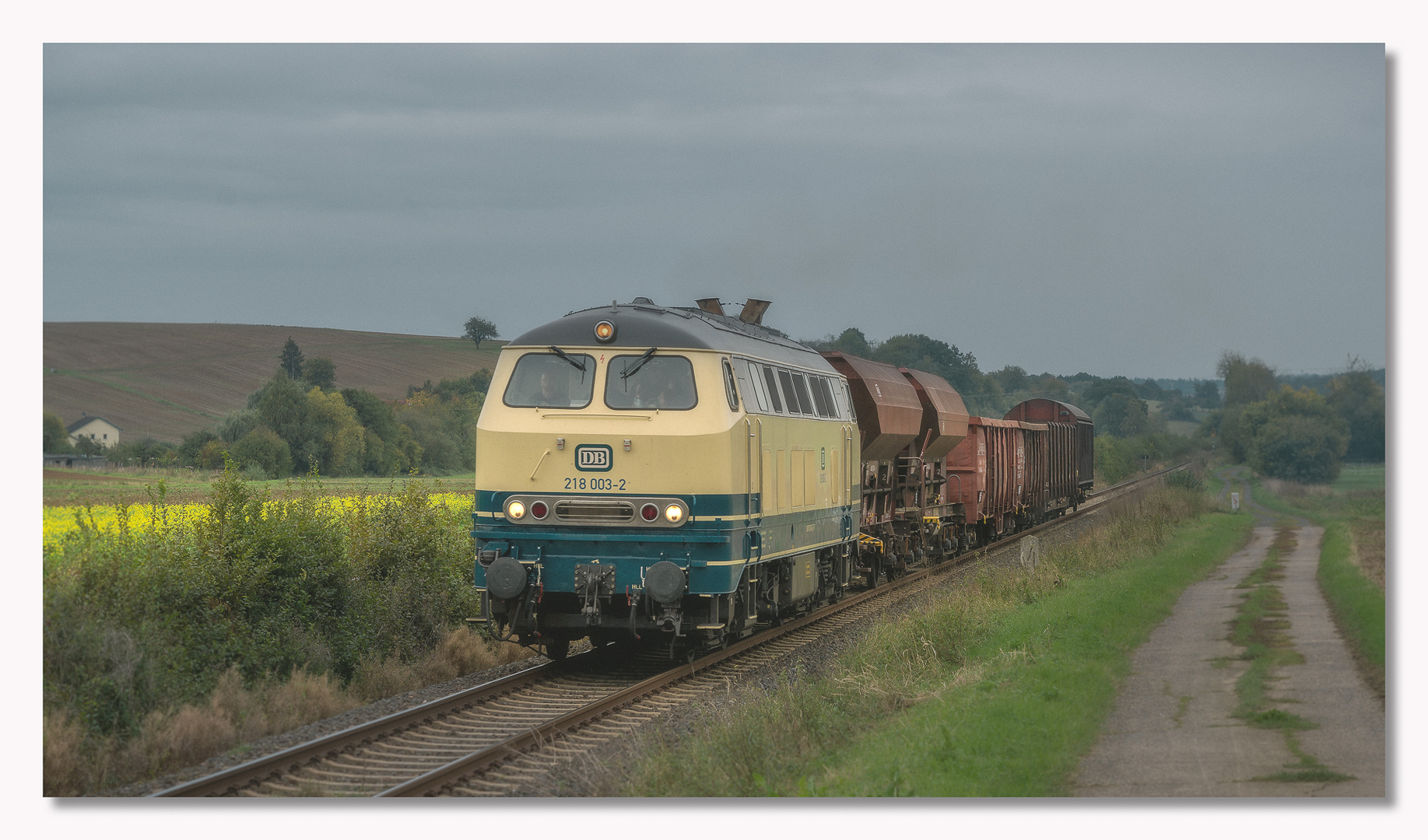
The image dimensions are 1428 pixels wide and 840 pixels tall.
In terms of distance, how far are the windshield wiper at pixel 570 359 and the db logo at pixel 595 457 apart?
86 centimetres

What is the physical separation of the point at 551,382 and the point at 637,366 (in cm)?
95

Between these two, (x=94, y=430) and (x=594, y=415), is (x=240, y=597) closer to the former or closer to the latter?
(x=94, y=430)

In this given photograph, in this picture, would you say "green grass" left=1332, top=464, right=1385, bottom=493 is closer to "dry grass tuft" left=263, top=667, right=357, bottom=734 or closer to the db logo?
the db logo

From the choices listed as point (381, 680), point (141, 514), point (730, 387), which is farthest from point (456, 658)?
point (730, 387)

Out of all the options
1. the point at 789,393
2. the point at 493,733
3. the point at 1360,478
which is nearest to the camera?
the point at 1360,478

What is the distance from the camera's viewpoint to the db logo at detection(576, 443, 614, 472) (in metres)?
12.2

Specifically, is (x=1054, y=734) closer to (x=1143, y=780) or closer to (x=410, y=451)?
(x=1143, y=780)

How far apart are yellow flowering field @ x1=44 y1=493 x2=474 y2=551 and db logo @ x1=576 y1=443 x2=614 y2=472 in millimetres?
4039

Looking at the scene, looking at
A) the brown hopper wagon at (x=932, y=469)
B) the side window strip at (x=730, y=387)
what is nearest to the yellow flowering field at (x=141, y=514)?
the side window strip at (x=730, y=387)

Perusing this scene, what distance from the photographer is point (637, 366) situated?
12484mm

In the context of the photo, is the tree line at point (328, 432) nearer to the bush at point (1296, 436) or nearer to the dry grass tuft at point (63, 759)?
the dry grass tuft at point (63, 759)

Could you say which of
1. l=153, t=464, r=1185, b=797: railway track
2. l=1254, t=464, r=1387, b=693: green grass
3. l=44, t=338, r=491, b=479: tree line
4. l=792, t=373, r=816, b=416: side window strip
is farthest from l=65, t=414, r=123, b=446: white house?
l=1254, t=464, r=1387, b=693: green grass

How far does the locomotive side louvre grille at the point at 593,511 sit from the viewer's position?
480 inches

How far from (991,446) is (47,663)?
24951 millimetres
